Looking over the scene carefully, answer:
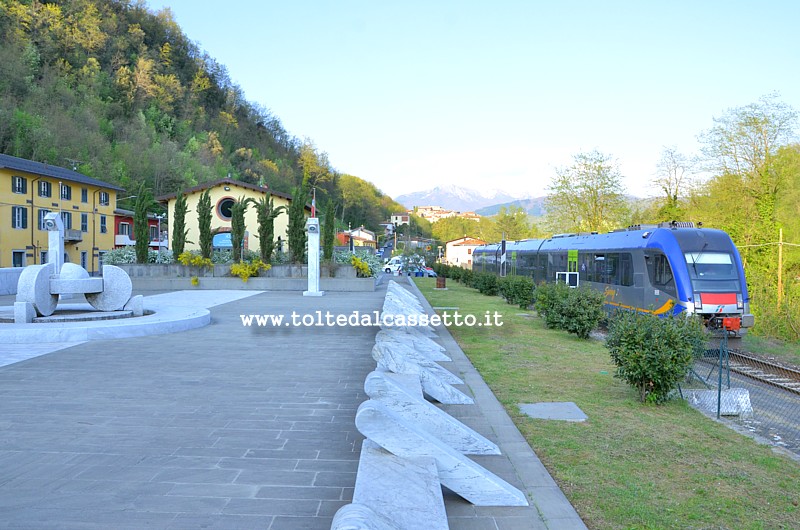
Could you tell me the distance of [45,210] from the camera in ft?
149

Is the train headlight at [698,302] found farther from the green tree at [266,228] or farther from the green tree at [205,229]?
the green tree at [205,229]

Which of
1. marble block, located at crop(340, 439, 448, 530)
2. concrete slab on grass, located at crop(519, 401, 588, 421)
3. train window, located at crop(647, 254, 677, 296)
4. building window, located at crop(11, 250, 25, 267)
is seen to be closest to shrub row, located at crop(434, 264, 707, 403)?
concrete slab on grass, located at crop(519, 401, 588, 421)

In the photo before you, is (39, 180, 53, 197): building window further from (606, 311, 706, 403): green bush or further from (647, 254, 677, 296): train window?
(606, 311, 706, 403): green bush

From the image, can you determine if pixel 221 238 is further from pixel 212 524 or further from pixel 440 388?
pixel 212 524

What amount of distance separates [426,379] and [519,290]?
17863 millimetres

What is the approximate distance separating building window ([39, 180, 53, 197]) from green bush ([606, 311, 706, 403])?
4735 cm

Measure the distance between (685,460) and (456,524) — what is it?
276cm

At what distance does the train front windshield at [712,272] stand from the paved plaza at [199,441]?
27.5 ft

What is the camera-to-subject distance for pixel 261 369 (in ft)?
30.5

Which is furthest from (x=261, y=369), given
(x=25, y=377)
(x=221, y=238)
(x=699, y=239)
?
(x=221, y=238)

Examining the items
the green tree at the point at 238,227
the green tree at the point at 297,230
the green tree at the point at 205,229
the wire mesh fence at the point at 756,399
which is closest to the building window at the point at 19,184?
the green tree at the point at 205,229

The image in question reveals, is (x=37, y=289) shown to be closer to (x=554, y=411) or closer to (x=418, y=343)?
(x=418, y=343)

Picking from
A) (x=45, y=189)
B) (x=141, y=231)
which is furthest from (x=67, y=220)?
(x=141, y=231)

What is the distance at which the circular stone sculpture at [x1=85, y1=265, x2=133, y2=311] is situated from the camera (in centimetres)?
1438
